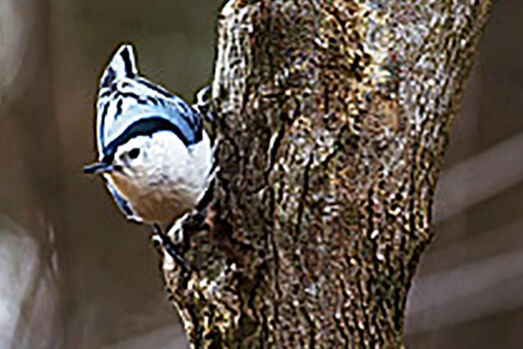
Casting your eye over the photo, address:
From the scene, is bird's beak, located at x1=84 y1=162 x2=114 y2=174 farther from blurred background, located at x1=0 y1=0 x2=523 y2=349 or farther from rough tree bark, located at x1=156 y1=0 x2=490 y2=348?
blurred background, located at x1=0 y1=0 x2=523 y2=349

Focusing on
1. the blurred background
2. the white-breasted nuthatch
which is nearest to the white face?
the white-breasted nuthatch

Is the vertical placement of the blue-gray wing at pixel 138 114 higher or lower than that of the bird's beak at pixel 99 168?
higher

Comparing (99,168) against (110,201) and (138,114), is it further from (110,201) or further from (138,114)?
(110,201)

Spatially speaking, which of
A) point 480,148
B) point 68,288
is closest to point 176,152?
point 68,288

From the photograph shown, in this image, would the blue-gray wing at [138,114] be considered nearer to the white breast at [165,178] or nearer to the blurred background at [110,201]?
the white breast at [165,178]

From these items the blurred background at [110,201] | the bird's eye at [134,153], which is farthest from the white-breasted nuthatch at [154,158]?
the blurred background at [110,201]

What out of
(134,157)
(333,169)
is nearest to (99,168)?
(134,157)

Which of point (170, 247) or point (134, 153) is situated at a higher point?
point (134, 153)
